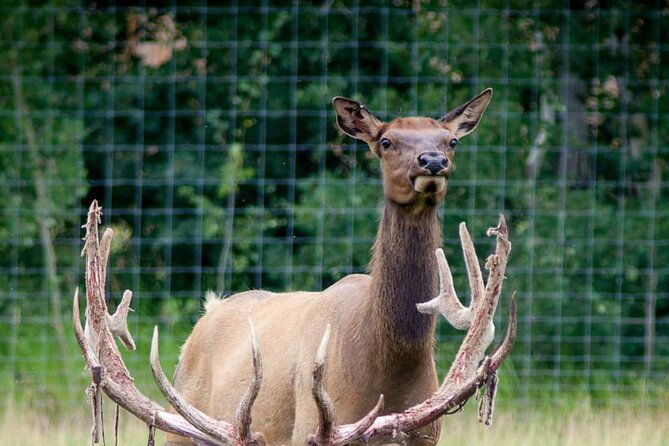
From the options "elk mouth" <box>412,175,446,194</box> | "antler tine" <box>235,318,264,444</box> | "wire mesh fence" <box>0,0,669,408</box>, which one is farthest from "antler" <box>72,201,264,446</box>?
"wire mesh fence" <box>0,0,669,408</box>

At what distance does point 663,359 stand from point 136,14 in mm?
4505

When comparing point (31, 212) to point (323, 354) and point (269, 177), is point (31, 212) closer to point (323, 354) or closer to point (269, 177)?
point (269, 177)

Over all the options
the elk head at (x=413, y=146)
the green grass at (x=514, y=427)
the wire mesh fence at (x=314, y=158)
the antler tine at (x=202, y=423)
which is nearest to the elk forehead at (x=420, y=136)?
the elk head at (x=413, y=146)

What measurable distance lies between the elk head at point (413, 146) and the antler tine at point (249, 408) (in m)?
0.97

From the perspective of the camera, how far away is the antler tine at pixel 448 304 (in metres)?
5.11

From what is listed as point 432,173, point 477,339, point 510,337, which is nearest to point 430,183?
point 432,173

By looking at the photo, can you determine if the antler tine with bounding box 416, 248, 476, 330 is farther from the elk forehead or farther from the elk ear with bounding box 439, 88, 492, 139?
the elk ear with bounding box 439, 88, 492, 139

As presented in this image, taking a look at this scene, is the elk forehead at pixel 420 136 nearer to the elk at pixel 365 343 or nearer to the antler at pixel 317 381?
the elk at pixel 365 343

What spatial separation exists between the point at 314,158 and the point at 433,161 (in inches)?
189

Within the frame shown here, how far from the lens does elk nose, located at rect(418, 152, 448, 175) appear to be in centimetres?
526

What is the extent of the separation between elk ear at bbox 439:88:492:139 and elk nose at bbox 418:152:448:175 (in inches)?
22.5

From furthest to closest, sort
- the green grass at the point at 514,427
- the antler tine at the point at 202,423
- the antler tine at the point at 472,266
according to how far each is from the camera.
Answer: the green grass at the point at 514,427 → the antler tine at the point at 472,266 → the antler tine at the point at 202,423

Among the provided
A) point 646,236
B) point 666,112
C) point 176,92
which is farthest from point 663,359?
point 176,92

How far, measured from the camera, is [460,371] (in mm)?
4902
